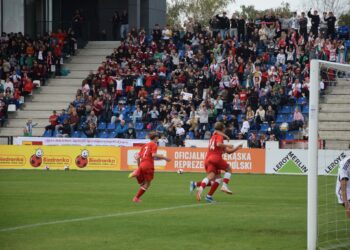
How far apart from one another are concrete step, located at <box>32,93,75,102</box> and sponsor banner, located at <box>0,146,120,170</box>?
8.94 m

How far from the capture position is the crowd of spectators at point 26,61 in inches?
1683

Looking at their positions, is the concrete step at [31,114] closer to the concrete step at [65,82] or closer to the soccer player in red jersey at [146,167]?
the concrete step at [65,82]

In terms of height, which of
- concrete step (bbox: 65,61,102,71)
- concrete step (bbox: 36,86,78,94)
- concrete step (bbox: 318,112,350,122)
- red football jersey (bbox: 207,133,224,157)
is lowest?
red football jersey (bbox: 207,133,224,157)

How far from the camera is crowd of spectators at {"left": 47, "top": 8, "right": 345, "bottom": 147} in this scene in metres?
37.2

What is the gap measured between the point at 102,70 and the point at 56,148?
380 inches

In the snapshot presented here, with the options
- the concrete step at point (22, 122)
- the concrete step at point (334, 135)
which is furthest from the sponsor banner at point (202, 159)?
the concrete step at point (22, 122)

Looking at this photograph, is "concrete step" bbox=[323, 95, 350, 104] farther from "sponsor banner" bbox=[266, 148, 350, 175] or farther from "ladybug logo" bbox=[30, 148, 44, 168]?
"ladybug logo" bbox=[30, 148, 44, 168]

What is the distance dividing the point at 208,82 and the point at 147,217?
24.1 meters

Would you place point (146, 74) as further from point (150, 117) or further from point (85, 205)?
point (85, 205)

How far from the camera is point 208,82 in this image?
40.3 m

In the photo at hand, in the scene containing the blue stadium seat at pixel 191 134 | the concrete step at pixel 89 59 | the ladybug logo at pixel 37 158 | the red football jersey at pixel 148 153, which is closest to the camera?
the red football jersey at pixel 148 153

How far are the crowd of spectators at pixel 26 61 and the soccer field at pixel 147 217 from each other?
16.0 metres

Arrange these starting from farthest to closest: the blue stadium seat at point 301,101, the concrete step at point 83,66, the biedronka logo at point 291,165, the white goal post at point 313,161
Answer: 1. the concrete step at point 83,66
2. the blue stadium seat at point 301,101
3. the biedronka logo at point 291,165
4. the white goal post at point 313,161

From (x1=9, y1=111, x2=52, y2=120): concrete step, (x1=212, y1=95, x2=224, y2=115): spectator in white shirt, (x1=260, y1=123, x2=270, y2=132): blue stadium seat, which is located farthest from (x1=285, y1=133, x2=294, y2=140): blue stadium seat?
(x1=9, y1=111, x2=52, y2=120): concrete step
